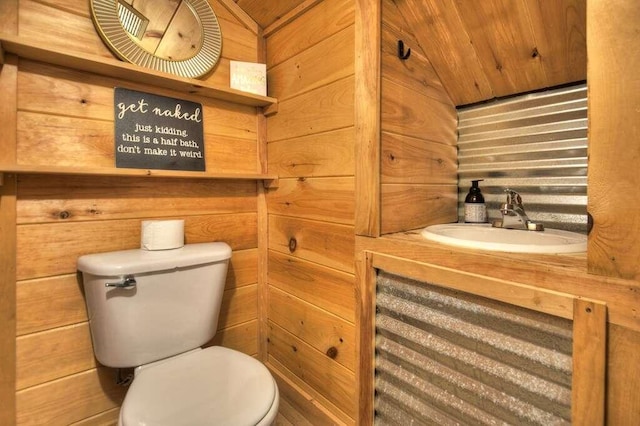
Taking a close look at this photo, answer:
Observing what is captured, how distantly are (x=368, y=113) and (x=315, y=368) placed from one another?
104 cm

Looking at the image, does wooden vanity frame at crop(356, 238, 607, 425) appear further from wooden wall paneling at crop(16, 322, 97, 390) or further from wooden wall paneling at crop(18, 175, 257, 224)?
wooden wall paneling at crop(16, 322, 97, 390)

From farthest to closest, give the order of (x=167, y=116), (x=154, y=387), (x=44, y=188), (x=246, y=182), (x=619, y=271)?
(x=246, y=182), (x=167, y=116), (x=44, y=188), (x=154, y=387), (x=619, y=271)

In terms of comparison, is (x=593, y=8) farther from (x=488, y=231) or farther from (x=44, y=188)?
(x=44, y=188)

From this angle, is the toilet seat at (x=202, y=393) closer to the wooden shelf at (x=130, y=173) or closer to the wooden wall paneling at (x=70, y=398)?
the wooden wall paneling at (x=70, y=398)

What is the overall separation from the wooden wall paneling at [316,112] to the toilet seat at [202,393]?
0.90 meters

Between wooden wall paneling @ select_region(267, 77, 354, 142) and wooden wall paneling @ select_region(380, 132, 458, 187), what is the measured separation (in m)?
0.19

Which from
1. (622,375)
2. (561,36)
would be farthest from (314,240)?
(561,36)

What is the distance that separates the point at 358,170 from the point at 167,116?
0.83 metres

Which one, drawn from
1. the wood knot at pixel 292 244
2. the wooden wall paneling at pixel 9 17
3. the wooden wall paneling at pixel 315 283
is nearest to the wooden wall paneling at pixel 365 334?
the wooden wall paneling at pixel 315 283

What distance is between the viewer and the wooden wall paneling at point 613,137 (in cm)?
55

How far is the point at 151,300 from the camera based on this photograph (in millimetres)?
1037

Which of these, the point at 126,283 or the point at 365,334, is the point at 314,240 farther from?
the point at 126,283

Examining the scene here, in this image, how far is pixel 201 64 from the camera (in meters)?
1.31

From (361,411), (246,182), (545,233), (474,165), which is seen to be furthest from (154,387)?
(474,165)
